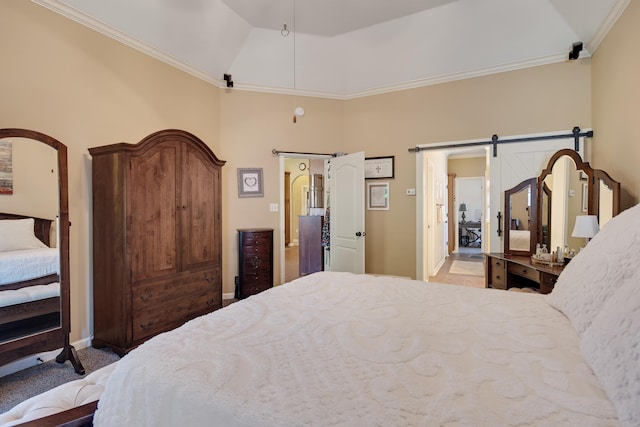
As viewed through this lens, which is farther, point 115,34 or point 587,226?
point 115,34

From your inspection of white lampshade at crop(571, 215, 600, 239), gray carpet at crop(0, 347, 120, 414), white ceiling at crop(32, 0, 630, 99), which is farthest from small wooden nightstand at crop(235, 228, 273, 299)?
white lampshade at crop(571, 215, 600, 239)

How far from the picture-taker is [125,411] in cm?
90

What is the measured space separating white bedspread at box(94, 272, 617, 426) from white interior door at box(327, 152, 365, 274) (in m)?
2.81

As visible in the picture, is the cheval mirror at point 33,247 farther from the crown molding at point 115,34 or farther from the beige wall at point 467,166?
the beige wall at point 467,166

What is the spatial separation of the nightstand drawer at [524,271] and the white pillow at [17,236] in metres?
3.97

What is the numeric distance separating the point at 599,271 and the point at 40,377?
3422mm

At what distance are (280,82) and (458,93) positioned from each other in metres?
2.37

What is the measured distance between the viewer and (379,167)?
15.0 feet

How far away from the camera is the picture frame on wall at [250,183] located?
4.39 meters

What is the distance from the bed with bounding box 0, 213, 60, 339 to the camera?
2.14 meters

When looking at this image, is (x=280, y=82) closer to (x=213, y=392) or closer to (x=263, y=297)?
(x=263, y=297)

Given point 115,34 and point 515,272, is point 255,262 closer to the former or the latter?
point 115,34

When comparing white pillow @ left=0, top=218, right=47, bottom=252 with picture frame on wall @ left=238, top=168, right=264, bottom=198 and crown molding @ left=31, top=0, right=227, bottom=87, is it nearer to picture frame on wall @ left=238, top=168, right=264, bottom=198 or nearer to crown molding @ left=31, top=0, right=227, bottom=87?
crown molding @ left=31, top=0, right=227, bottom=87

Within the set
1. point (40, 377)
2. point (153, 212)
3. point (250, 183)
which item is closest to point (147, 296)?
point (153, 212)
